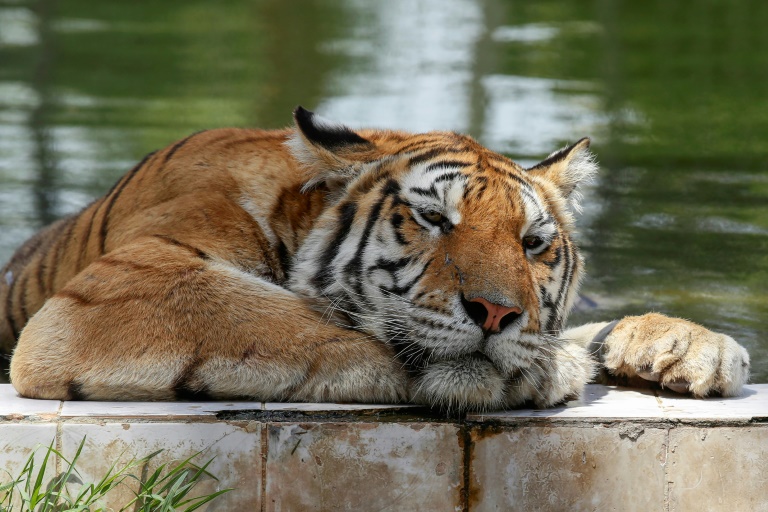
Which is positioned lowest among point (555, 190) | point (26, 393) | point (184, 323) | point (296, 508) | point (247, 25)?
point (296, 508)

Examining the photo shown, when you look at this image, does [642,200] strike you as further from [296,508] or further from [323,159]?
Result: [296,508]

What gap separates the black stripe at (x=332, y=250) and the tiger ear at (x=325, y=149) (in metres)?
0.11

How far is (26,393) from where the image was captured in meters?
2.94

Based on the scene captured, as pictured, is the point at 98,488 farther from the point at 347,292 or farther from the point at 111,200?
the point at 111,200

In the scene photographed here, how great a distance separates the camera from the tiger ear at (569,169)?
346 cm

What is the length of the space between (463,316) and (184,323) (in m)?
0.71

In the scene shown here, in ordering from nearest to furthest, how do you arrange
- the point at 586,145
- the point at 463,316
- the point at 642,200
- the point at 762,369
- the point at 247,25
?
the point at 463,316
the point at 586,145
the point at 762,369
the point at 642,200
the point at 247,25

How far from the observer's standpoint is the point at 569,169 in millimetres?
3479

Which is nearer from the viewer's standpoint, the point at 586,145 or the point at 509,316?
the point at 509,316

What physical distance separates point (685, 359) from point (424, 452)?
2.65 feet

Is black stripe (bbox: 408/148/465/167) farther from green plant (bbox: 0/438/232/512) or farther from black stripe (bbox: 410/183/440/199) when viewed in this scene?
green plant (bbox: 0/438/232/512)

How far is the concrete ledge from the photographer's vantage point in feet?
8.69

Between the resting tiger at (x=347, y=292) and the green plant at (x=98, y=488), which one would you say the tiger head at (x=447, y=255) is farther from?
the green plant at (x=98, y=488)

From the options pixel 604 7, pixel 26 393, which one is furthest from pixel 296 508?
pixel 604 7
